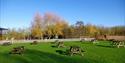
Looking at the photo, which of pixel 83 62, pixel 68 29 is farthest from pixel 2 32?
pixel 83 62

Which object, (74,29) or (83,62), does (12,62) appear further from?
(74,29)

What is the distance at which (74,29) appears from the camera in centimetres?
10331

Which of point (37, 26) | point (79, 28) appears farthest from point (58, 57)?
point (79, 28)

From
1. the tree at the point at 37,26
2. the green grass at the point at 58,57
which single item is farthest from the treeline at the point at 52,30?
the green grass at the point at 58,57

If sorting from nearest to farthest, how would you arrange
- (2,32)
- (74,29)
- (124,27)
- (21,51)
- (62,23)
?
(21,51)
(2,32)
(62,23)
(74,29)
(124,27)

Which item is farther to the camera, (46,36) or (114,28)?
(114,28)

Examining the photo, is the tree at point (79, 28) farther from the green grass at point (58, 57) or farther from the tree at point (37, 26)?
the green grass at point (58, 57)

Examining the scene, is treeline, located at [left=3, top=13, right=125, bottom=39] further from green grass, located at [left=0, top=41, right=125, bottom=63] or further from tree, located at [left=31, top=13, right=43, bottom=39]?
green grass, located at [left=0, top=41, right=125, bottom=63]

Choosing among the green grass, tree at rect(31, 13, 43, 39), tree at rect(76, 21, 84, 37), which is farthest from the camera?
tree at rect(76, 21, 84, 37)

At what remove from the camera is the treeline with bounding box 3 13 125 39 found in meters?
Answer: 90.0

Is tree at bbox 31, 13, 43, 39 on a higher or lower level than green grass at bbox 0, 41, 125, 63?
higher

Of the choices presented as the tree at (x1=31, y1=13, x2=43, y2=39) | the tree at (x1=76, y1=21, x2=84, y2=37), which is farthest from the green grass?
the tree at (x1=76, y1=21, x2=84, y2=37)

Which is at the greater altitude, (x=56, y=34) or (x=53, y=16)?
(x=53, y=16)

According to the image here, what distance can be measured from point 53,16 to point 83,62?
70.0m
